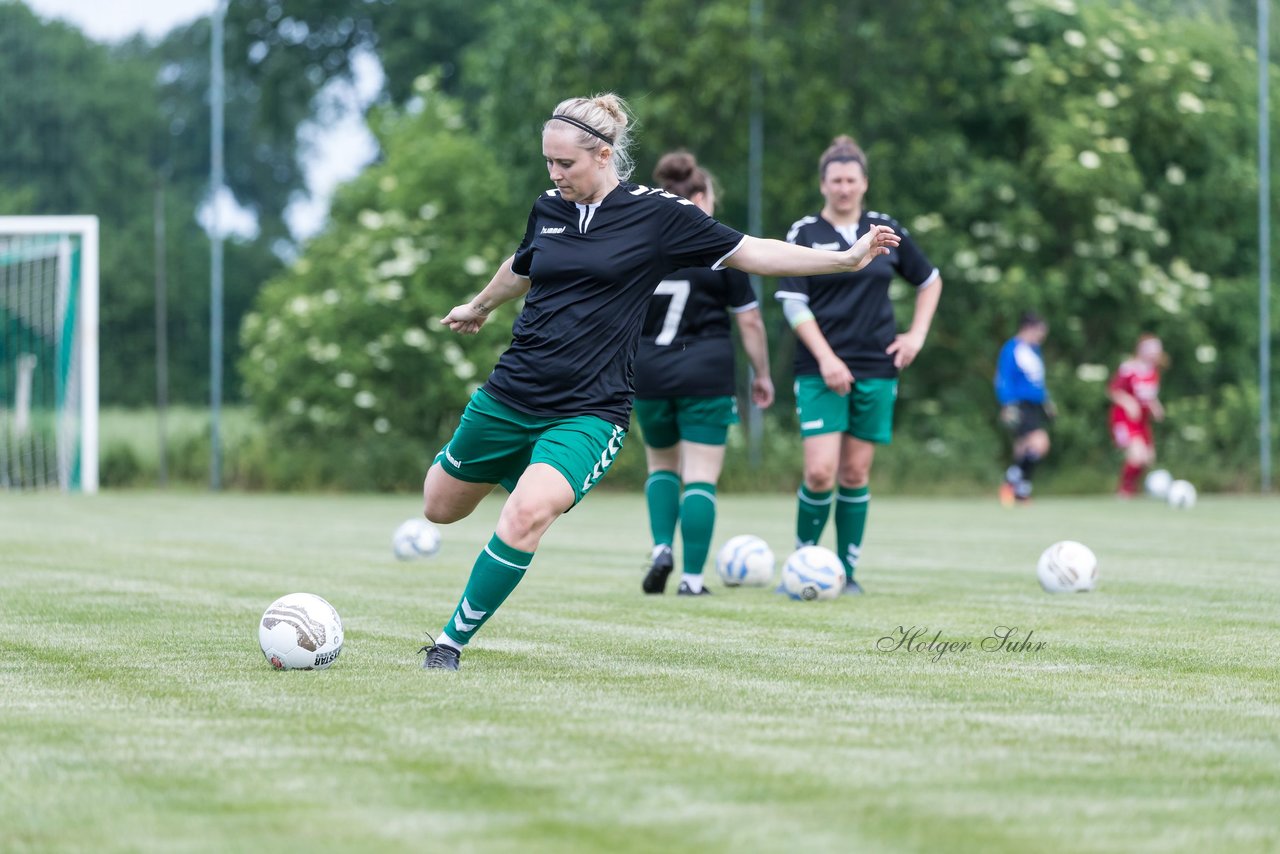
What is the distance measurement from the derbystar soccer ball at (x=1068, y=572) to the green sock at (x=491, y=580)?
12.1 ft

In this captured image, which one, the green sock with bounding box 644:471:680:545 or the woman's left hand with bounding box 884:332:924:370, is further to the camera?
the green sock with bounding box 644:471:680:545

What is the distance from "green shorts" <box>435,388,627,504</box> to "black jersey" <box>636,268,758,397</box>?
2.53 metres

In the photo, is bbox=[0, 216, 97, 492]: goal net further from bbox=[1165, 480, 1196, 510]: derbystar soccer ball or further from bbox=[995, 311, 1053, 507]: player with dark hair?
bbox=[1165, 480, 1196, 510]: derbystar soccer ball

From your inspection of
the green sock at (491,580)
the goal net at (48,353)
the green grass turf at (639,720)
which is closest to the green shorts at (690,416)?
the green grass turf at (639,720)

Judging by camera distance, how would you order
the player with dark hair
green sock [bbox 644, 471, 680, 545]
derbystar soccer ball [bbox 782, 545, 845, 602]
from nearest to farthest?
derbystar soccer ball [bbox 782, 545, 845, 602], green sock [bbox 644, 471, 680, 545], the player with dark hair

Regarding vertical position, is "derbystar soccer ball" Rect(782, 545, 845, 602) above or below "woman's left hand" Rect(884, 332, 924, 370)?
below

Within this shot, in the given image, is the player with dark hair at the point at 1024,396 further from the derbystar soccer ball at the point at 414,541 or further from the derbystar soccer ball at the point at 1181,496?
the derbystar soccer ball at the point at 414,541

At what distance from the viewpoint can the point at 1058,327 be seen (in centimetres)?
2122

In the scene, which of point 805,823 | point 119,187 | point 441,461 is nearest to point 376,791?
point 805,823

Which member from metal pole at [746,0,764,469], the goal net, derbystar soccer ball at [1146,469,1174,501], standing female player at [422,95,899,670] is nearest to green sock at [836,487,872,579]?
standing female player at [422,95,899,670]

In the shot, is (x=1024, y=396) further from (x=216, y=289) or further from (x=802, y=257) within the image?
(x=802, y=257)

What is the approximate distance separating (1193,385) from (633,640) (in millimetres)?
16381

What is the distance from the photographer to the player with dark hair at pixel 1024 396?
18.5m

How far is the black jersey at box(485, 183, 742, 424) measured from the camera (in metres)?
5.77
